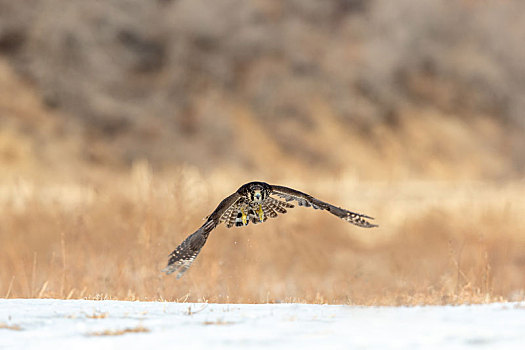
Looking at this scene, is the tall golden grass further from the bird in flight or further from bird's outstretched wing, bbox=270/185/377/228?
the bird in flight

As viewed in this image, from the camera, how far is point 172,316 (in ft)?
15.9

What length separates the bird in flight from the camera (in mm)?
5578

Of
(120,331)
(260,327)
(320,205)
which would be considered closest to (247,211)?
(320,205)

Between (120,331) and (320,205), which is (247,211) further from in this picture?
(120,331)

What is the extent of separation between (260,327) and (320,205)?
1.59 meters

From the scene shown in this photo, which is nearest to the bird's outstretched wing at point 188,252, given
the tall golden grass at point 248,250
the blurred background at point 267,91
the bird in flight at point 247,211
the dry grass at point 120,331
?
the bird in flight at point 247,211

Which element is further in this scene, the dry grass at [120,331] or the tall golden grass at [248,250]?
the tall golden grass at [248,250]

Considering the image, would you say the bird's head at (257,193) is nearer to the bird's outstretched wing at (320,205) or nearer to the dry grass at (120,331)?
the bird's outstretched wing at (320,205)

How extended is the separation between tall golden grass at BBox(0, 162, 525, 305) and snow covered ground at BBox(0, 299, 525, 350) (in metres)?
1.25

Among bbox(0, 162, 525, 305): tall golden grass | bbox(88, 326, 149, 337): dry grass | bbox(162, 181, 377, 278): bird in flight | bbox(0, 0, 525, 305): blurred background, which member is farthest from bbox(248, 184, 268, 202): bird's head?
bbox(0, 0, 525, 305): blurred background

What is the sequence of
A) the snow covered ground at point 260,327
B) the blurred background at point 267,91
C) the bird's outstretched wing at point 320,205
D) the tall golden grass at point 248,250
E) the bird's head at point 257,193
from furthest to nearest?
the blurred background at point 267,91
the tall golden grass at point 248,250
the bird's head at point 257,193
the bird's outstretched wing at point 320,205
the snow covered ground at point 260,327

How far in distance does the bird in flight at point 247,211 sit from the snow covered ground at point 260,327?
40cm

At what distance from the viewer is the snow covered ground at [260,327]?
13.0ft

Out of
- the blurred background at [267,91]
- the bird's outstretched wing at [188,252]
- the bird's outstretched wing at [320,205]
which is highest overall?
the blurred background at [267,91]
